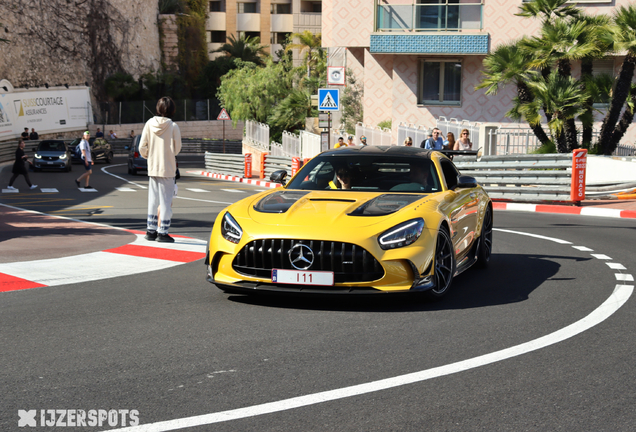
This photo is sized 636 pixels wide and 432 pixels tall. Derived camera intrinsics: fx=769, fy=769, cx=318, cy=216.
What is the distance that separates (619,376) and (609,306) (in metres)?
2.14

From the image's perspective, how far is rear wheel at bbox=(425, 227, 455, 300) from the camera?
6621 millimetres

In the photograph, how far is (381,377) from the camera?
4559mm

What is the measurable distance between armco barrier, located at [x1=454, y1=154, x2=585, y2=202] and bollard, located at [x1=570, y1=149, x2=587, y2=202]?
0.42ft

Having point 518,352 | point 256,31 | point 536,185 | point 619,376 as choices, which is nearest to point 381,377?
point 518,352

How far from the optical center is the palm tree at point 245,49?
242 feet

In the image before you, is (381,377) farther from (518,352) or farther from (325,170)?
(325,170)

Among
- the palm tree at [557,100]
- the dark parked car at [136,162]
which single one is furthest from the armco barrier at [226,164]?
the palm tree at [557,100]

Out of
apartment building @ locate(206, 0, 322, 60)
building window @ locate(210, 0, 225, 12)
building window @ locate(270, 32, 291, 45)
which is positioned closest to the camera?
apartment building @ locate(206, 0, 322, 60)

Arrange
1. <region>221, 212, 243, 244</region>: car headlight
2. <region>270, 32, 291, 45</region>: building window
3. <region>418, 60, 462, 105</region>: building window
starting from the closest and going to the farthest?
1. <region>221, 212, 243, 244</region>: car headlight
2. <region>418, 60, 462, 105</region>: building window
3. <region>270, 32, 291, 45</region>: building window

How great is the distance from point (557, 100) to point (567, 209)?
5160 mm

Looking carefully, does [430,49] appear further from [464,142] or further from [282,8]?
[282,8]

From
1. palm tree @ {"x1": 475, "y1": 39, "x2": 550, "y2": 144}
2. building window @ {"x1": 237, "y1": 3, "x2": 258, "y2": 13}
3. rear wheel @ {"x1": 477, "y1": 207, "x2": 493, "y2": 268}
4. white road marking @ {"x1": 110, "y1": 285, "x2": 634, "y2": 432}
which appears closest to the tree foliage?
palm tree @ {"x1": 475, "y1": 39, "x2": 550, "y2": 144}

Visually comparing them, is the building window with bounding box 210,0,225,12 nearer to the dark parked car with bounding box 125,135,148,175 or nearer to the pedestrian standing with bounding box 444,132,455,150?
the dark parked car with bounding box 125,135,148,175

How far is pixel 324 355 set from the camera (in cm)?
503
